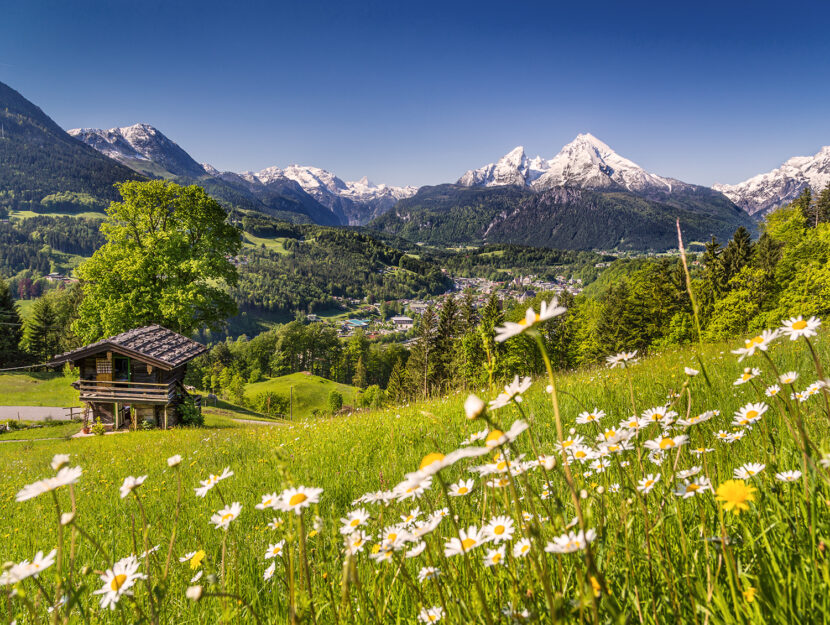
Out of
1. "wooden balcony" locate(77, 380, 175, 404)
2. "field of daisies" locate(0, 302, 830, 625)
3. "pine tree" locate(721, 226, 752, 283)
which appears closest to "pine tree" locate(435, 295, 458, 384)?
"pine tree" locate(721, 226, 752, 283)

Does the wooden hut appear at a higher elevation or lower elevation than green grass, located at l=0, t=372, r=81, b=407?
higher

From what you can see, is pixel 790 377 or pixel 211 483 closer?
pixel 211 483

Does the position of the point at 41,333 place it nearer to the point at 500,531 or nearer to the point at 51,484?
the point at 51,484

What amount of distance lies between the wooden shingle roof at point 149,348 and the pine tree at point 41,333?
142ft

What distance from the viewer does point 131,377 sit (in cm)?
1995

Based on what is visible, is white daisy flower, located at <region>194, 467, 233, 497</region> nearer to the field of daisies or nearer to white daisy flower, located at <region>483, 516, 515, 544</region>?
the field of daisies

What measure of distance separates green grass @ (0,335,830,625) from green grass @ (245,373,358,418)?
5312 centimetres

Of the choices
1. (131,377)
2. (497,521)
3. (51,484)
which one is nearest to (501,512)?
(497,521)

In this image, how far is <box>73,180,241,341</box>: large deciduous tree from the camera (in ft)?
66.0

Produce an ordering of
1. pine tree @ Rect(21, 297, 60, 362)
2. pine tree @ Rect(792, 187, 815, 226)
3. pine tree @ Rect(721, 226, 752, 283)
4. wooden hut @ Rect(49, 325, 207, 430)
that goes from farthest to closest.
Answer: pine tree @ Rect(21, 297, 60, 362), pine tree @ Rect(792, 187, 815, 226), pine tree @ Rect(721, 226, 752, 283), wooden hut @ Rect(49, 325, 207, 430)

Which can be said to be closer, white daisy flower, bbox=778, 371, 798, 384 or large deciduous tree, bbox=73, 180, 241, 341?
white daisy flower, bbox=778, 371, 798, 384

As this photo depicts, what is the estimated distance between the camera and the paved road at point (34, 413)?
25438 millimetres

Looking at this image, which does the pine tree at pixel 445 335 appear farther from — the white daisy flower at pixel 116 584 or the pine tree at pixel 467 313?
the white daisy flower at pixel 116 584

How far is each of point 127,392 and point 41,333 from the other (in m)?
46.3
